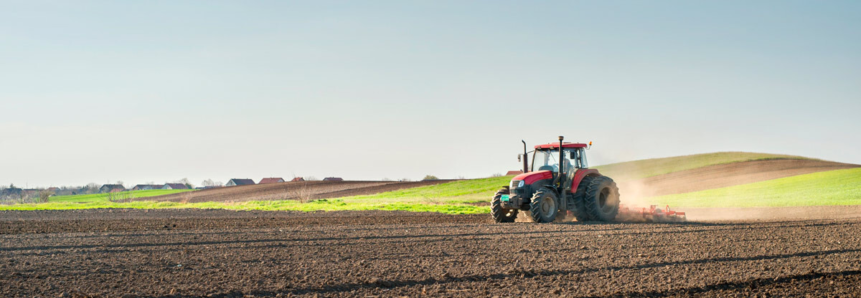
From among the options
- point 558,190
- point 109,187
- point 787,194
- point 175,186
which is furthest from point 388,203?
point 175,186

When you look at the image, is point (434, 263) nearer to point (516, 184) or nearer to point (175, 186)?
point (516, 184)

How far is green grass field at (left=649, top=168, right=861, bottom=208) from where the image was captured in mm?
30266

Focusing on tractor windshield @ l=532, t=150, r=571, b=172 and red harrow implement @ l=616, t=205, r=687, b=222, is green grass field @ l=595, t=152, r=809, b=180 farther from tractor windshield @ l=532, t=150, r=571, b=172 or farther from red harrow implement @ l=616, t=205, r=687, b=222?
tractor windshield @ l=532, t=150, r=571, b=172

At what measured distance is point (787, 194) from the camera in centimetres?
3447

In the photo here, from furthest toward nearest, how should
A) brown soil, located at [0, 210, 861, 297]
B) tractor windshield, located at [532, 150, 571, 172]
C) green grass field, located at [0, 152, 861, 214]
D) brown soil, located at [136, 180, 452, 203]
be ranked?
brown soil, located at [136, 180, 452, 203] < green grass field, located at [0, 152, 861, 214] < tractor windshield, located at [532, 150, 571, 172] < brown soil, located at [0, 210, 861, 297]

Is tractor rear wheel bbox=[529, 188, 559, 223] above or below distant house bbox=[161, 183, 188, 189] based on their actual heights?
below

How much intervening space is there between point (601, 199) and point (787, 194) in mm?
22134

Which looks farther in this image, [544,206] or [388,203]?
[388,203]

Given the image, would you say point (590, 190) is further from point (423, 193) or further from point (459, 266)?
point (423, 193)

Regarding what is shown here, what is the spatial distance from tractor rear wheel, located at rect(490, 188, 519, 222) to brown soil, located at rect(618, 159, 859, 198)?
80.0ft

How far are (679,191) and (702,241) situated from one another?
103 feet

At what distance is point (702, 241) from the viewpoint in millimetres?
12617

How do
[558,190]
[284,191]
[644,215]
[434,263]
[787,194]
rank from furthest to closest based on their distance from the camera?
[284,191] < [787,194] < [644,215] < [558,190] < [434,263]

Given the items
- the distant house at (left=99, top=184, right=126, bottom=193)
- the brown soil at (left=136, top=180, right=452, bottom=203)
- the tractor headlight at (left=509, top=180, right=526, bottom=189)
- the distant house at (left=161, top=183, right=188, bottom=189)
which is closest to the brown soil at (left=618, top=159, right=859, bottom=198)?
the brown soil at (left=136, top=180, right=452, bottom=203)
